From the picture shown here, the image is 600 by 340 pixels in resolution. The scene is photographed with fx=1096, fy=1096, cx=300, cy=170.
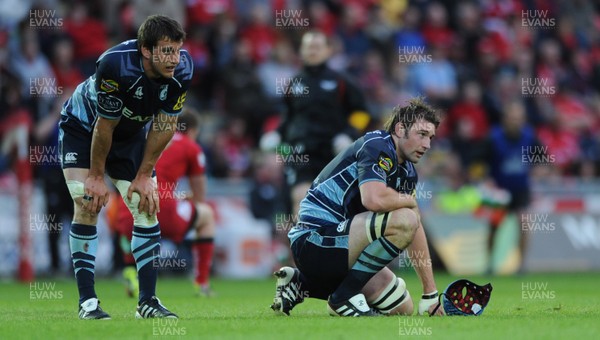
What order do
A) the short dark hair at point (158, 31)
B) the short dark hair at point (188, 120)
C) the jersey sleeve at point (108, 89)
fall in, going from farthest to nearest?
1. the short dark hair at point (188, 120)
2. the jersey sleeve at point (108, 89)
3. the short dark hair at point (158, 31)

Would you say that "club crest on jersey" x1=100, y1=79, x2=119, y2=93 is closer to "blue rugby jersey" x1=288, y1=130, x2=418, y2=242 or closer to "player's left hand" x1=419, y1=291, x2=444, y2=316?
"blue rugby jersey" x1=288, y1=130, x2=418, y2=242

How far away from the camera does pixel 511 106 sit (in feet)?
54.3

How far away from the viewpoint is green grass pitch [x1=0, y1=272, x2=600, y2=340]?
6500 millimetres

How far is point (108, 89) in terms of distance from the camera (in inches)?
290

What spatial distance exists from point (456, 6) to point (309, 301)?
12.6 metres

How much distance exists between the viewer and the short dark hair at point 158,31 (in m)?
7.21

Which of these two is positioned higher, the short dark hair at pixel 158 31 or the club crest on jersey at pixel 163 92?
the short dark hair at pixel 158 31

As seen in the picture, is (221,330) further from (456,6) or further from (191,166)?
(456,6)

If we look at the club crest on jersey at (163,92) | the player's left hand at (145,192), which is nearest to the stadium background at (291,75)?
the player's left hand at (145,192)

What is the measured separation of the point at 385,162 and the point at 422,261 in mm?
743

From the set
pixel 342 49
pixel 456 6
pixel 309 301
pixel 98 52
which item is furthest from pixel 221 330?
pixel 456 6

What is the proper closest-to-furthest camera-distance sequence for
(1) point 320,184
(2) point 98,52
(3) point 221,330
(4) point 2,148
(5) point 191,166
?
(3) point 221,330, (1) point 320,184, (5) point 191,166, (4) point 2,148, (2) point 98,52

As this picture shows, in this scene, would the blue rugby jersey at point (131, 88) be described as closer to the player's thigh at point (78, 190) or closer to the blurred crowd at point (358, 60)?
the player's thigh at point (78, 190)

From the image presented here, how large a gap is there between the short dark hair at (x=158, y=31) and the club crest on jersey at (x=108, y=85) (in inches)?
12.2
